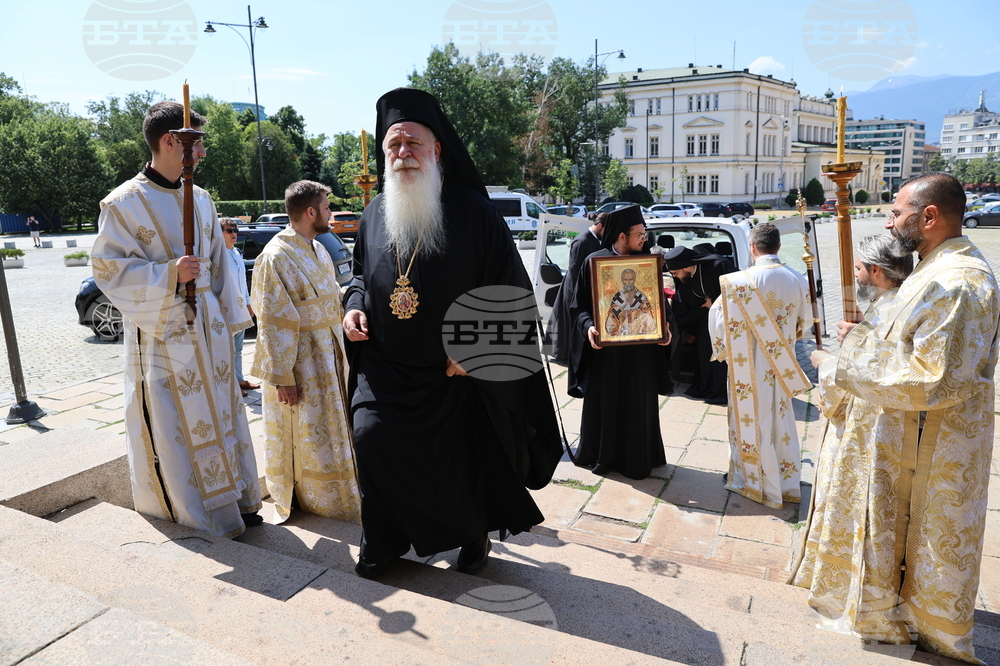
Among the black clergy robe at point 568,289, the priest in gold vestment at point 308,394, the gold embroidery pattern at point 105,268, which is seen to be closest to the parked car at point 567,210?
the black clergy robe at point 568,289

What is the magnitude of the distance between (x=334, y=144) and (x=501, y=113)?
36804 millimetres

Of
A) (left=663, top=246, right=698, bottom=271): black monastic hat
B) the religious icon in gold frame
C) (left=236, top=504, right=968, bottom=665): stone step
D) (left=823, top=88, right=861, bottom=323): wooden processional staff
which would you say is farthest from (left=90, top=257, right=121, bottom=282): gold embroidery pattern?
(left=663, top=246, right=698, bottom=271): black monastic hat

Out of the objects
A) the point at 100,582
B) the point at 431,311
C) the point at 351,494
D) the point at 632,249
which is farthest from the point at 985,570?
the point at 100,582

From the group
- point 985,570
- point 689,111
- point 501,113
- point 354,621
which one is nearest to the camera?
point 354,621

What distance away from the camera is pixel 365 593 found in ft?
8.27

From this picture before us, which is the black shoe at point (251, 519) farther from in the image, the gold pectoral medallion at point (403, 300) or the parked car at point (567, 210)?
the parked car at point (567, 210)

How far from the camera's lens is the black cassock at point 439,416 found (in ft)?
9.91

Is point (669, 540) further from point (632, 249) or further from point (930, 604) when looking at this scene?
point (632, 249)

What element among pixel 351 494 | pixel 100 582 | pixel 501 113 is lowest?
pixel 351 494

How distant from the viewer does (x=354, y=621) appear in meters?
2.34

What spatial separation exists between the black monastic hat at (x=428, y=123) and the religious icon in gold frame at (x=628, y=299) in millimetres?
1640

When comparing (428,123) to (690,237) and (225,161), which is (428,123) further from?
(225,161)

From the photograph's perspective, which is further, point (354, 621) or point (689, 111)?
point (689, 111)

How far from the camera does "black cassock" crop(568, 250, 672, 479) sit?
4965mm
